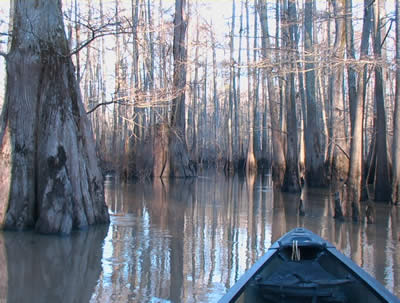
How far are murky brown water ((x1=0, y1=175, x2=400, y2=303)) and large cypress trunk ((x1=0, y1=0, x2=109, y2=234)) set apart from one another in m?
0.45

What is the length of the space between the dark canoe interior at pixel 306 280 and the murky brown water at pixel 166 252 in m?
0.79

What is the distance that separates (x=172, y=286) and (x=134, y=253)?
63.9 inches

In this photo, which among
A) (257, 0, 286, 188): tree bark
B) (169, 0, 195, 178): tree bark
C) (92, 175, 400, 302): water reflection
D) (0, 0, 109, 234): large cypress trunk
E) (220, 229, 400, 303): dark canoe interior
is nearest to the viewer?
(220, 229, 400, 303): dark canoe interior

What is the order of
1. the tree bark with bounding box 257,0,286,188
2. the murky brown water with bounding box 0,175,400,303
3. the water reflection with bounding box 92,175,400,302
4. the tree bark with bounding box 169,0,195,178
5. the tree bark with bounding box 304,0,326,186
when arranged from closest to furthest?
the murky brown water with bounding box 0,175,400,303 → the water reflection with bounding box 92,175,400,302 → the tree bark with bounding box 257,0,286,188 → the tree bark with bounding box 304,0,326,186 → the tree bark with bounding box 169,0,195,178

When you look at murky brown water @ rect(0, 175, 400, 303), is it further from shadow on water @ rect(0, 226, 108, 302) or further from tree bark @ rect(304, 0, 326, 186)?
tree bark @ rect(304, 0, 326, 186)

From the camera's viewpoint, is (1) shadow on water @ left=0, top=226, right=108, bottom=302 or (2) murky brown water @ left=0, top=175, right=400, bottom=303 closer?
(1) shadow on water @ left=0, top=226, right=108, bottom=302

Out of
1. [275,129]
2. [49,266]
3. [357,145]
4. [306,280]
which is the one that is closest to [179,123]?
[275,129]

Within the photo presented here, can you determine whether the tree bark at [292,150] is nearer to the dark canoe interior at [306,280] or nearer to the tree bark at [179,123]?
the tree bark at [179,123]

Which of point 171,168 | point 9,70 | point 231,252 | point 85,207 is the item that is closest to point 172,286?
point 231,252

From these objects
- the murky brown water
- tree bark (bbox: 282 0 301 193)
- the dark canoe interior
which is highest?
tree bark (bbox: 282 0 301 193)

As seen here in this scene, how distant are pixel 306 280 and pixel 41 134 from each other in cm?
556

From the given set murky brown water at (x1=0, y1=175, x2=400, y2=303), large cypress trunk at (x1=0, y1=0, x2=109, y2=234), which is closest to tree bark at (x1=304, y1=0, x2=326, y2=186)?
murky brown water at (x1=0, y1=175, x2=400, y2=303)

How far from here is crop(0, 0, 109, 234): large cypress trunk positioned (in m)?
8.02

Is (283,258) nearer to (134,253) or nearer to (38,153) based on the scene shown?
(134,253)
